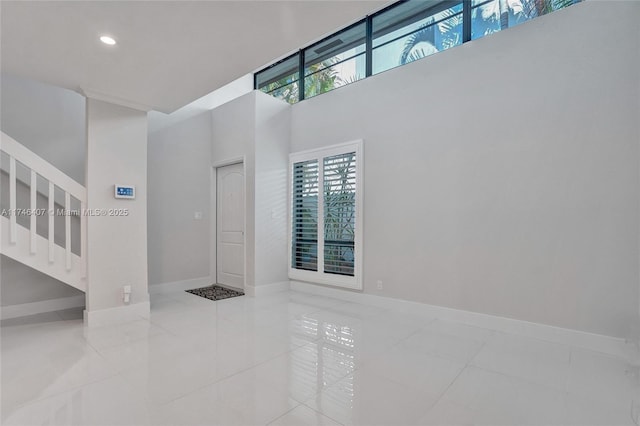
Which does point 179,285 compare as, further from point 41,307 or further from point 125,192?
point 125,192

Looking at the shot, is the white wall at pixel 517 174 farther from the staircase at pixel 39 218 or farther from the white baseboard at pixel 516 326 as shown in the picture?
the staircase at pixel 39 218

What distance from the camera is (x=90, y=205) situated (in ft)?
11.7

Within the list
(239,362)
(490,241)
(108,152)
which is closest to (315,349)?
(239,362)

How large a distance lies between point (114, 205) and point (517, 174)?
178 inches

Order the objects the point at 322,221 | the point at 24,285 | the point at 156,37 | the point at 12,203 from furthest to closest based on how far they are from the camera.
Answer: the point at 322,221 < the point at 24,285 < the point at 12,203 < the point at 156,37

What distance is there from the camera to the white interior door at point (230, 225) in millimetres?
5391

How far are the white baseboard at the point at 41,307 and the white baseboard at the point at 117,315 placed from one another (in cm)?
90

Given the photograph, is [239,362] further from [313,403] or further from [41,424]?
[41,424]

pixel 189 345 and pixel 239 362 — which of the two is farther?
pixel 189 345

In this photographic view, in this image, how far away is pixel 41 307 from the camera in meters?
4.00

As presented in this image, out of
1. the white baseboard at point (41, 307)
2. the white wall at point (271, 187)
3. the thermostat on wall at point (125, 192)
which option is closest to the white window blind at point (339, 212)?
the white wall at point (271, 187)

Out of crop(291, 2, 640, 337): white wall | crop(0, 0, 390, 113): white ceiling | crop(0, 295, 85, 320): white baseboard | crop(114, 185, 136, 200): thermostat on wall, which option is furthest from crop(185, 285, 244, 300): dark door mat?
crop(0, 0, 390, 113): white ceiling

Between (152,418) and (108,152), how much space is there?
3.08 metres

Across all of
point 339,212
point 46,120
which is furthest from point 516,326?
point 46,120
